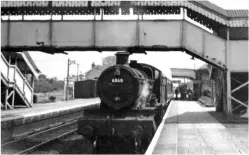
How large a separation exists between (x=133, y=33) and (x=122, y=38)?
0.65 meters

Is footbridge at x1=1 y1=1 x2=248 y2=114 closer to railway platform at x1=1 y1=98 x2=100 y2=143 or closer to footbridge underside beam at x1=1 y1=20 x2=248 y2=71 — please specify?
footbridge underside beam at x1=1 y1=20 x2=248 y2=71

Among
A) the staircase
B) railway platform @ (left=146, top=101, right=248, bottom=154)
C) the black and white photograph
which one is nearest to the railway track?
the black and white photograph

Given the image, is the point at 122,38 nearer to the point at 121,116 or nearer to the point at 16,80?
the point at 121,116

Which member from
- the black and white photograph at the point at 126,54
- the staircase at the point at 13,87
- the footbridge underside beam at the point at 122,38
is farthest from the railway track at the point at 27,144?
the staircase at the point at 13,87

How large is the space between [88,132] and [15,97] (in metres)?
14.1

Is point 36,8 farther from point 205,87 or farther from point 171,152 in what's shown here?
point 205,87

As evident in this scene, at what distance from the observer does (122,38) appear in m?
14.8

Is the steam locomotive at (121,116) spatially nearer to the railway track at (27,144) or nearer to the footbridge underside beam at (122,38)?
the railway track at (27,144)

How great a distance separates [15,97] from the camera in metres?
21.8

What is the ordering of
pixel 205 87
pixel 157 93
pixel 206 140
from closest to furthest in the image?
pixel 206 140 < pixel 157 93 < pixel 205 87

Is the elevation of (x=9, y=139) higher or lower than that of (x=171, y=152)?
lower

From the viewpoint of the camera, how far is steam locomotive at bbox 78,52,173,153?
969 centimetres

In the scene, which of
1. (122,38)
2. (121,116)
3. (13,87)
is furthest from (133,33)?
(13,87)

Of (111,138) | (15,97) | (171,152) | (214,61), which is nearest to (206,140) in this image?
(171,152)
